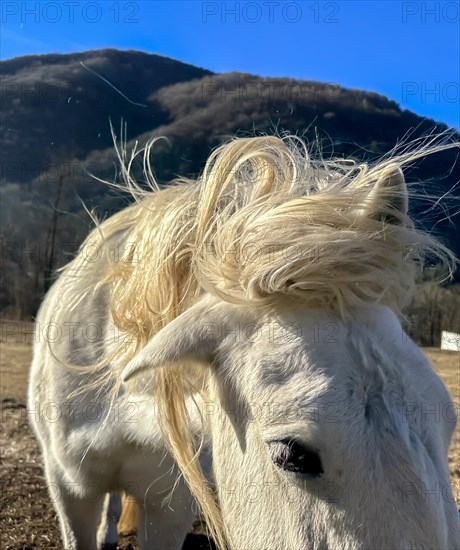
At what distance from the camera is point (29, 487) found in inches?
213

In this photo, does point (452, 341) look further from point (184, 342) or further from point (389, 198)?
point (184, 342)

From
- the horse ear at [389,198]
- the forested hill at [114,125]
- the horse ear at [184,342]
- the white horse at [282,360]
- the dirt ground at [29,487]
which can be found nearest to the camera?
the white horse at [282,360]

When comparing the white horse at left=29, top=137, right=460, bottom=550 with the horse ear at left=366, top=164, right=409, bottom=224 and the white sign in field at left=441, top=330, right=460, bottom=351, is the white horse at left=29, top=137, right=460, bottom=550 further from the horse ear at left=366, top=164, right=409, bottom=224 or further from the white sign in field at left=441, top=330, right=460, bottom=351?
the white sign in field at left=441, top=330, right=460, bottom=351

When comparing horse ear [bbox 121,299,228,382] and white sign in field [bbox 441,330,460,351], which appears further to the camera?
white sign in field [bbox 441,330,460,351]

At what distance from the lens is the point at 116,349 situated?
2.28 m

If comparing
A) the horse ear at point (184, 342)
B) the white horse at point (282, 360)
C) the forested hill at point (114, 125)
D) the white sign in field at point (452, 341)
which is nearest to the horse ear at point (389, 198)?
the white horse at point (282, 360)

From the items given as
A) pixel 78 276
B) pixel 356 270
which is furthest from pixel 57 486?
pixel 356 270

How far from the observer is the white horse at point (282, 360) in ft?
4.24

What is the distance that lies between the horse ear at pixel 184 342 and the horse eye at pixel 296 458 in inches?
14.6

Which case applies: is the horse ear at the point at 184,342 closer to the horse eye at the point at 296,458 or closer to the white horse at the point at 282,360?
the white horse at the point at 282,360

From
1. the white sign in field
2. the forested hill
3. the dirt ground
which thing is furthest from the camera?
the dirt ground

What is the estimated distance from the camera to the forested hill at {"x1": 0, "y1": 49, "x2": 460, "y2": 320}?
12.3 feet

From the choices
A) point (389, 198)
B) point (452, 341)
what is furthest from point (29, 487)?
point (389, 198)

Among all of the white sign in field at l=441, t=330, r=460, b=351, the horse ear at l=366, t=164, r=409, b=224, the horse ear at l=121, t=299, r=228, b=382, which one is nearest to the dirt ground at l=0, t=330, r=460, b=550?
the white sign in field at l=441, t=330, r=460, b=351
